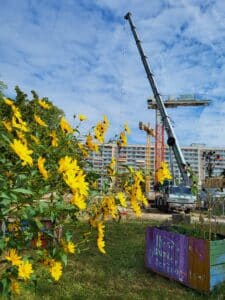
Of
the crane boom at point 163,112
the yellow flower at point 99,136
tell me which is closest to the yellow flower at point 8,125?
the yellow flower at point 99,136

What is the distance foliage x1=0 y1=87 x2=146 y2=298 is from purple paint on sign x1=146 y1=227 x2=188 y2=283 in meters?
2.34

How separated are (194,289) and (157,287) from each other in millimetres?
387

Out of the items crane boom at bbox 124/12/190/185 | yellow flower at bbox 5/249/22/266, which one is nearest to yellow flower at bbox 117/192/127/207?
yellow flower at bbox 5/249/22/266

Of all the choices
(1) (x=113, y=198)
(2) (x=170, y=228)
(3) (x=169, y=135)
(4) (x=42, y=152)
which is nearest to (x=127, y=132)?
(1) (x=113, y=198)

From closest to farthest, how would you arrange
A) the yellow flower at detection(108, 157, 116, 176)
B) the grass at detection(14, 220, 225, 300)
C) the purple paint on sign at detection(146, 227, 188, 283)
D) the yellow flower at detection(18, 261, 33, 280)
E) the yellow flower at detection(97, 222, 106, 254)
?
the yellow flower at detection(18, 261, 33, 280)
the yellow flower at detection(97, 222, 106, 254)
the yellow flower at detection(108, 157, 116, 176)
the grass at detection(14, 220, 225, 300)
the purple paint on sign at detection(146, 227, 188, 283)

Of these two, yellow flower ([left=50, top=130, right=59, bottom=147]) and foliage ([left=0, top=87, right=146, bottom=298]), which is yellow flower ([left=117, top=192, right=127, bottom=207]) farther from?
yellow flower ([left=50, top=130, right=59, bottom=147])

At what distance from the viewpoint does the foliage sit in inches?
45.6

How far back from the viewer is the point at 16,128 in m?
1.32

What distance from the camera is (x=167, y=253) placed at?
4012 mm

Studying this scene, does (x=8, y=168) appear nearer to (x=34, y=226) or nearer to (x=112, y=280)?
(x=34, y=226)

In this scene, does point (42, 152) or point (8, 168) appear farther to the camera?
point (42, 152)

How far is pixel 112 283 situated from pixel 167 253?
74 cm

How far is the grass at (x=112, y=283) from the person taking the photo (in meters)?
3.36

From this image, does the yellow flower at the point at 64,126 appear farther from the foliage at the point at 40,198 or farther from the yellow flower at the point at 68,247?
the yellow flower at the point at 68,247
